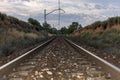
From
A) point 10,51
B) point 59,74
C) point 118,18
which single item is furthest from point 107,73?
point 118,18

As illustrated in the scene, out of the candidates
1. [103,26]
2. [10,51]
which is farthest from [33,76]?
[103,26]

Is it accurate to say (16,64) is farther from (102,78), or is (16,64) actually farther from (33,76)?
(102,78)

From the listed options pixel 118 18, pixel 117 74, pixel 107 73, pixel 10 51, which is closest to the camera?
pixel 117 74

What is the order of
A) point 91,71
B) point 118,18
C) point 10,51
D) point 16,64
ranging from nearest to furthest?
1. point 91,71
2. point 16,64
3. point 10,51
4. point 118,18

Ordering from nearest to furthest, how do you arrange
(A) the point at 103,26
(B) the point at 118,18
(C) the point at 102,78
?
(C) the point at 102,78
(B) the point at 118,18
(A) the point at 103,26

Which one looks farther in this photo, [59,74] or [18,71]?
[18,71]

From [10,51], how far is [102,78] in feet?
37.8

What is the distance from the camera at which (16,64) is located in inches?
426

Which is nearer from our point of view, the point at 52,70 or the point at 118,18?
the point at 52,70

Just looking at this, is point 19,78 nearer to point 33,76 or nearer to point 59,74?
point 33,76

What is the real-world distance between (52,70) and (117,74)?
2.72 metres

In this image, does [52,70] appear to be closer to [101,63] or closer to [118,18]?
[101,63]

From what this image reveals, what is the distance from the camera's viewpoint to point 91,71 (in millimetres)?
9680

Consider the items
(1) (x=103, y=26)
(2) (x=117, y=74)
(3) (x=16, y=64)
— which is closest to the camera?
(2) (x=117, y=74)
